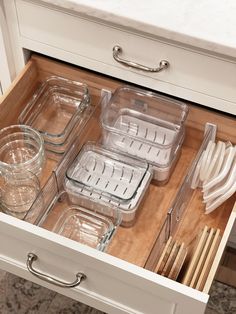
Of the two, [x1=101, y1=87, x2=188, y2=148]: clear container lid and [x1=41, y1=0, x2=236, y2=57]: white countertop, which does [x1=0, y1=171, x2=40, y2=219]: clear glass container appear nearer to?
[x1=101, y1=87, x2=188, y2=148]: clear container lid

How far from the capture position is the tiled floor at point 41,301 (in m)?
1.49

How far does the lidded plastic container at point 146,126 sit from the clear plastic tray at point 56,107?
0.07 metres

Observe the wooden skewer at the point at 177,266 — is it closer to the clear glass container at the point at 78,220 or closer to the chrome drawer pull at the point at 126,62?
the clear glass container at the point at 78,220

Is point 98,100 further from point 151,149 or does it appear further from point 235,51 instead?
point 235,51

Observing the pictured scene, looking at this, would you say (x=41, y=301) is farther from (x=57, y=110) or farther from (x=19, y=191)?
(x=57, y=110)

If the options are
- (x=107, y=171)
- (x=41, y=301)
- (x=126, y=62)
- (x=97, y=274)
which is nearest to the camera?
(x=97, y=274)

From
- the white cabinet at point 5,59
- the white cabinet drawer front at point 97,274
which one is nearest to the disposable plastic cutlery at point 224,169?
the white cabinet drawer front at point 97,274

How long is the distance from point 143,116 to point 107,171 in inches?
5.9

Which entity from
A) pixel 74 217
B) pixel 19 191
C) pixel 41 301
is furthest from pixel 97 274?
pixel 41 301

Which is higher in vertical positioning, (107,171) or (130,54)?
(130,54)

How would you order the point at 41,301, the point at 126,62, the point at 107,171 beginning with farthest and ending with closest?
1. the point at 41,301
2. the point at 107,171
3. the point at 126,62

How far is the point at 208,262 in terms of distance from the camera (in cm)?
100

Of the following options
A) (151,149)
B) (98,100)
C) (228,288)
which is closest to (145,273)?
(151,149)

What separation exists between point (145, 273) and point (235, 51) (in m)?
0.39
